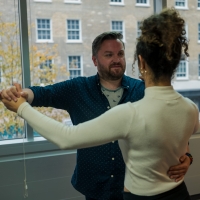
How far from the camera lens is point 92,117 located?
5.54ft

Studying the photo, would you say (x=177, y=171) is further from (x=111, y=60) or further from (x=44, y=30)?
(x=44, y=30)

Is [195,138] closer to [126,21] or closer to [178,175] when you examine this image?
[126,21]

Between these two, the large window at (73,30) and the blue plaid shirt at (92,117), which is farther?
the large window at (73,30)

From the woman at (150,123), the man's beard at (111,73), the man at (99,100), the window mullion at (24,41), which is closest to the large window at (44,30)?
Answer: the window mullion at (24,41)

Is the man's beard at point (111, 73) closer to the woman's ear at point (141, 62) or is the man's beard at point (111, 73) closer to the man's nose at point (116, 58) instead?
the man's nose at point (116, 58)

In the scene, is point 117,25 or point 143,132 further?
point 117,25

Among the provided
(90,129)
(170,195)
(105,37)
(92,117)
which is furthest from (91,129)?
(105,37)

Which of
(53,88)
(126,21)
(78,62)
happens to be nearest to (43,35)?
(78,62)

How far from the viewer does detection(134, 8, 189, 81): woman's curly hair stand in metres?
0.92

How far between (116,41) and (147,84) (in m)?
0.91

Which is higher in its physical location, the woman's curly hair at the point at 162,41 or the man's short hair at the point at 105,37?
the man's short hair at the point at 105,37

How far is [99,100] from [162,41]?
32.8 inches

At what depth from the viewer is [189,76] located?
340cm

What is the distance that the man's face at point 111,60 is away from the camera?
5.83ft
